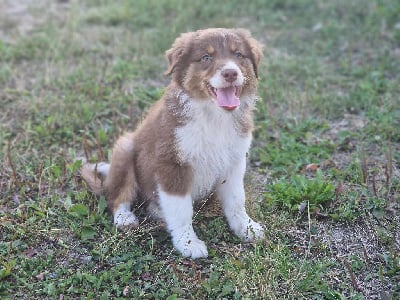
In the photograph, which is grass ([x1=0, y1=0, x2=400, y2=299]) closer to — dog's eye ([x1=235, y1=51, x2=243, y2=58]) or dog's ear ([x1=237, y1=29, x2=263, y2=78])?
dog's ear ([x1=237, y1=29, x2=263, y2=78])

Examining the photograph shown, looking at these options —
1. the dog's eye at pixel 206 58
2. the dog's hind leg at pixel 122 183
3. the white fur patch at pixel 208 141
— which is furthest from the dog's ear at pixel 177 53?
the dog's hind leg at pixel 122 183

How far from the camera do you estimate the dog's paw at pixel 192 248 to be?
4.29 metres

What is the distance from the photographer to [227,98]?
13.5 feet

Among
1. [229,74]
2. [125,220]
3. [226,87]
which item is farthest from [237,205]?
[229,74]

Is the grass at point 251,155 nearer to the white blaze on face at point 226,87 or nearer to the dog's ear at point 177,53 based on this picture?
the white blaze on face at point 226,87

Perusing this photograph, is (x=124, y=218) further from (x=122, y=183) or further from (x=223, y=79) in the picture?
(x=223, y=79)

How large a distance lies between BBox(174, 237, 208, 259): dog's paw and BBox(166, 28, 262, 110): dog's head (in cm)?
104

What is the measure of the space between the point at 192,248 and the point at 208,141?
796 millimetres

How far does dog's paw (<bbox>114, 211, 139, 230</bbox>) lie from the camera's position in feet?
14.9

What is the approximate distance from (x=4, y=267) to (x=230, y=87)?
2032 millimetres

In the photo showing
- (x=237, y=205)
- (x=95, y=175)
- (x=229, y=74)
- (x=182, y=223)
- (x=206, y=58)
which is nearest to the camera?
(x=229, y=74)

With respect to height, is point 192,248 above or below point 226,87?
below

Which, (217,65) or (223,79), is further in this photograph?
(217,65)

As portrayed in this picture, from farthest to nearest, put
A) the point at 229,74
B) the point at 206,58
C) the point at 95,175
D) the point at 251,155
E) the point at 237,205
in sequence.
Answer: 1. the point at 251,155
2. the point at 95,175
3. the point at 237,205
4. the point at 206,58
5. the point at 229,74
